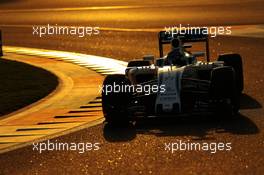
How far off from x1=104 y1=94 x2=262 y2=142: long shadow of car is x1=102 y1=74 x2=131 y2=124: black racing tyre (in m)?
0.16

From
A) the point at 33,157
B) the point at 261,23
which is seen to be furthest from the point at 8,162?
the point at 261,23

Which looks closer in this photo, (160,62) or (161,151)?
(161,151)

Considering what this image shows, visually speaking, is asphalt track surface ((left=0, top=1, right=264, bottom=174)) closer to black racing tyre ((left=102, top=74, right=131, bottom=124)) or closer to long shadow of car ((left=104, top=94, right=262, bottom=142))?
long shadow of car ((left=104, top=94, right=262, bottom=142))

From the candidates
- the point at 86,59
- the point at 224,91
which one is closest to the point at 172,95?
the point at 224,91

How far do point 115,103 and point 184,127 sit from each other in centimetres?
130

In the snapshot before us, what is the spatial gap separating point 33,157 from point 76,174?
4.51ft

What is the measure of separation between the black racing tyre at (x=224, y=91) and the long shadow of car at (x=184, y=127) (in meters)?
0.18

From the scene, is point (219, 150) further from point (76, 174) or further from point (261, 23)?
point (261, 23)

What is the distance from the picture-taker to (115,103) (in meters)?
13.0

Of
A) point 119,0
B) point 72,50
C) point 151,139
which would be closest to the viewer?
point 151,139

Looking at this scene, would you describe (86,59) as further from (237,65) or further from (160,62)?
(160,62)

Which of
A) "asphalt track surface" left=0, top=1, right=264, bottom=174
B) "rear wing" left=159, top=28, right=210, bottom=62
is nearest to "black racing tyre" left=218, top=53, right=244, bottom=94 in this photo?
"asphalt track surface" left=0, top=1, right=264, bottom=174

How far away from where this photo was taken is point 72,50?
28906 millimetres

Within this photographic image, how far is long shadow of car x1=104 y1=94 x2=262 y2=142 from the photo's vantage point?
1203 cm
